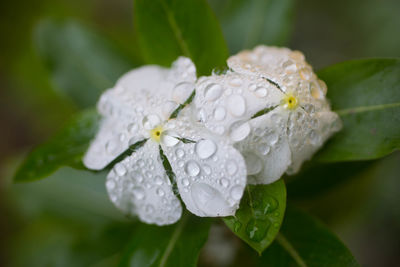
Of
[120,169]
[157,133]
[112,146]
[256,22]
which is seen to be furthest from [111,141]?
[256,22]

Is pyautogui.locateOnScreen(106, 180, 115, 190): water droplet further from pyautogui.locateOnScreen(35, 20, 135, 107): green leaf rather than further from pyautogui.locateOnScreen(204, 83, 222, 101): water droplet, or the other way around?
pyautogui.locateOnScreen(35, 20, 135, 107): green leaf

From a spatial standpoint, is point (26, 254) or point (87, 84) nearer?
point (87, 84)

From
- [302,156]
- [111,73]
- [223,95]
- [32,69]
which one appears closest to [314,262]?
[302,156]

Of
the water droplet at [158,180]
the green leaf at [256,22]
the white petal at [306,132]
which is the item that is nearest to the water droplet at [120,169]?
the water droplet at [158,180]

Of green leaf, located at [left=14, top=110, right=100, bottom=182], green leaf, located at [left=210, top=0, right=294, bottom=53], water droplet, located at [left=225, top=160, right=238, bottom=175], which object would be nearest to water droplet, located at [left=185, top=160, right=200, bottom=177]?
water droplet, located at [left=225, top=160, right=238, bottom=175]

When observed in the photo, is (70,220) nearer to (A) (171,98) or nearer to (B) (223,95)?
(A) (171,98)
